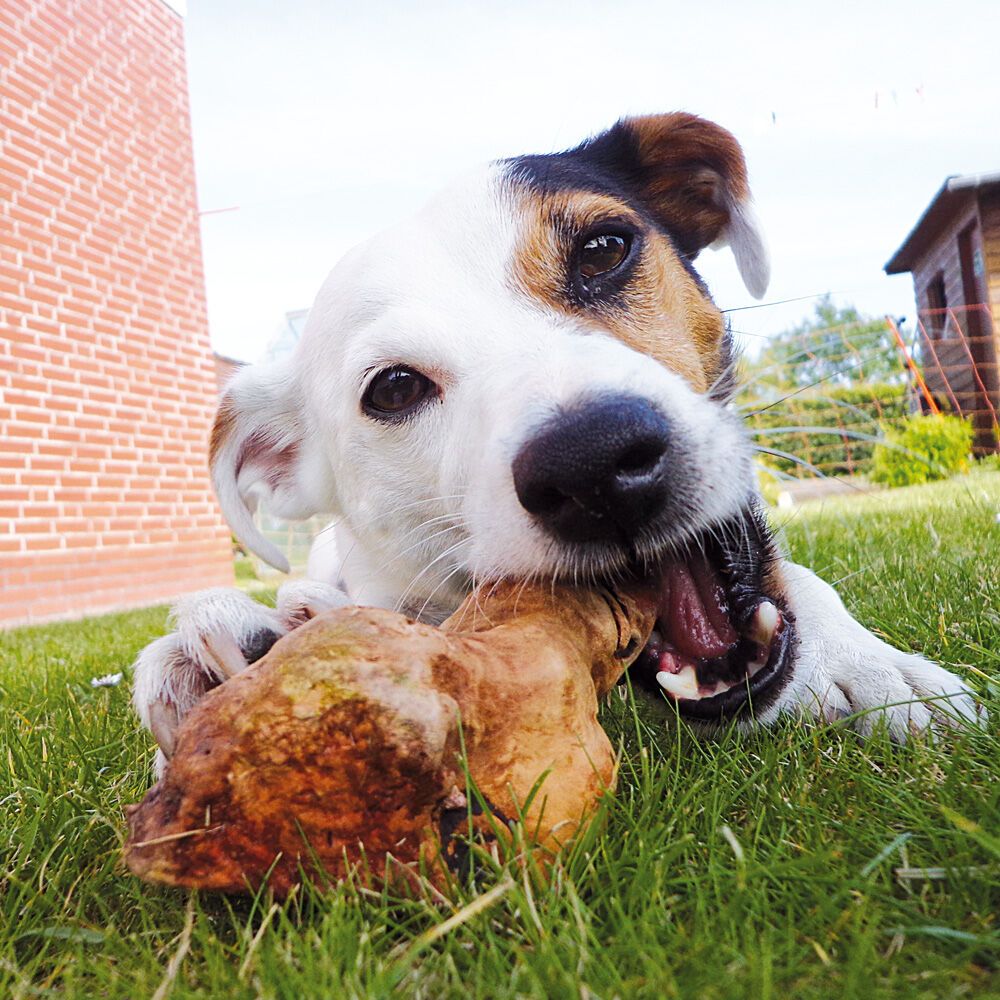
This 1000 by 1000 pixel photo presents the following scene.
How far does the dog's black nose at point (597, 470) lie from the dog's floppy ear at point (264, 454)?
1.35 meters

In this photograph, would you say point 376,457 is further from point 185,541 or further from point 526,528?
point 185,541

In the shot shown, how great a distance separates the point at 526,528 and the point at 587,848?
59 cm

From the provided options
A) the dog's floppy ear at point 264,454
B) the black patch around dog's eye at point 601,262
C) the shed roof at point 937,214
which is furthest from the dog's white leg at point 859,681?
the shed roof at point 937,214

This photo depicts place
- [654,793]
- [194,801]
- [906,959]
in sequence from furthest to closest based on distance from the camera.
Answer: [654,793], [194,801], [906,959]

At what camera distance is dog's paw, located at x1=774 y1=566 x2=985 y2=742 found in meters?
1.52

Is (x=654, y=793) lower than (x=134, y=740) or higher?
higher

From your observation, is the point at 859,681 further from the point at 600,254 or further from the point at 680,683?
the point at 600,254

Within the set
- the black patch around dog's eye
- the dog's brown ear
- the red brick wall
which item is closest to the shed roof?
the red brick wall

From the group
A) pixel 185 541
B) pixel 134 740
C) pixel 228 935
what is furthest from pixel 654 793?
pixel 185 541

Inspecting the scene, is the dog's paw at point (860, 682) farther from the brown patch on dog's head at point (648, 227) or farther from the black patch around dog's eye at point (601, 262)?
the black patch around dog's eye at point (601, 262)

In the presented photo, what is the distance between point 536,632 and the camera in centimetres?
127

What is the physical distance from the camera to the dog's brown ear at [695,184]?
8.30 ft

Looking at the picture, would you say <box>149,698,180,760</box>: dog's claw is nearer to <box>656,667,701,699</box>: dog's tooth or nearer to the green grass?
the green grass

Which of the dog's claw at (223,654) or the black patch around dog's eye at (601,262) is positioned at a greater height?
the black patch around dog's eye at (601,262)
